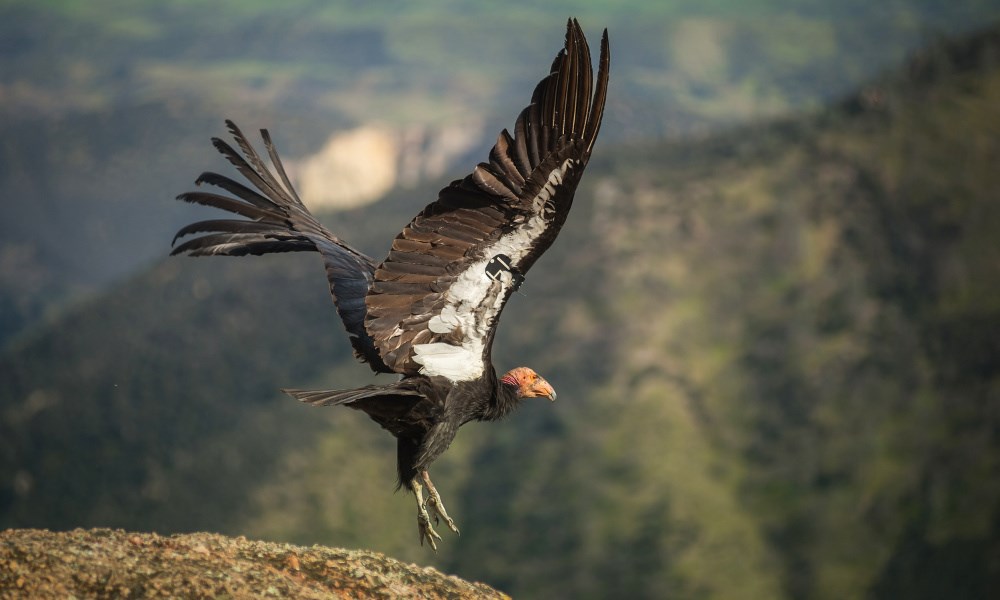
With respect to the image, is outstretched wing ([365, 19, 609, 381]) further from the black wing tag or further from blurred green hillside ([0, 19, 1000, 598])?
blurred green hillside ([0, 19, 1000, 598])

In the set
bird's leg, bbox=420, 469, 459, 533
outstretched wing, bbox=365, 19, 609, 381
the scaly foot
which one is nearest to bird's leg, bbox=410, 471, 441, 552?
the scaly foot

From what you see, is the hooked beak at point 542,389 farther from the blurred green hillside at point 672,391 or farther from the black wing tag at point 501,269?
the blurred green hillside at point 672,391

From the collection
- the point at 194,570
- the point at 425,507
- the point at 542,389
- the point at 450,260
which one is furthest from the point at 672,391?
the point at 194,570

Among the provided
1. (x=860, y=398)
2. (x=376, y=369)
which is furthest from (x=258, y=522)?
(x=376, y=369)

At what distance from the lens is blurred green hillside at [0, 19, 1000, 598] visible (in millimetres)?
91000

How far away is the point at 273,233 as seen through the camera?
55.2 ft

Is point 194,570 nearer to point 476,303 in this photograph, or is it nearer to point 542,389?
point 476,303

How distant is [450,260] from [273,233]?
4.50 metres

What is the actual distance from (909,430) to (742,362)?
16.5 meters

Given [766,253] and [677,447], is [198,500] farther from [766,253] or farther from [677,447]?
[766,253]

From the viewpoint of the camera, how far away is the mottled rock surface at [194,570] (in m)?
12.4

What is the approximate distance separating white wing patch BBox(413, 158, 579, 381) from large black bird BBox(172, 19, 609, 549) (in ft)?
0.05

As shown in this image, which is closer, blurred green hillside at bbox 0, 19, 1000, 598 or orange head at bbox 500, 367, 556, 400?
orange head at bbox 500, 367, 556, 400

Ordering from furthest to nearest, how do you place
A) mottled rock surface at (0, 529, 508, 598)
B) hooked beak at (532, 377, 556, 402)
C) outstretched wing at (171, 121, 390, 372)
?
1. hooked beak at (532, 377, 556, 402)
2. outstretched wing at (171, 121, 390, 372)
3. mottled rock surface at (0, 529, 508, 598)
